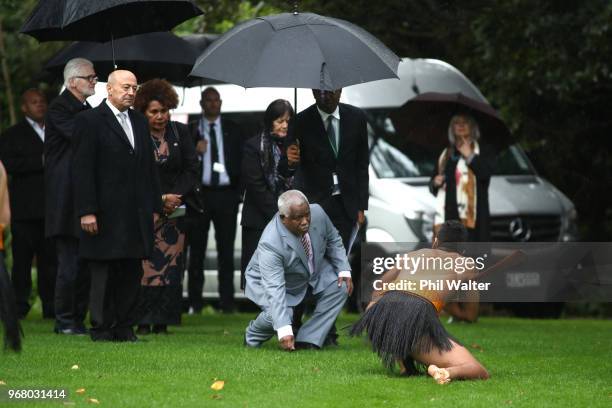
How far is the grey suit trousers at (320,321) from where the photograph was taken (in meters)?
11.7

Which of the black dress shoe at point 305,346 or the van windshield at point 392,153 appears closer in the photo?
the black dress shoe at point 305,346

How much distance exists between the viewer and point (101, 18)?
42.8ft

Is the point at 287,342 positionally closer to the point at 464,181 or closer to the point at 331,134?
the point at 331,134

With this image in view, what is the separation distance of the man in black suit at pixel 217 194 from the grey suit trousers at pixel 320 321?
3993mm

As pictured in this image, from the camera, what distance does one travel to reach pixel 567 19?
54.6ft

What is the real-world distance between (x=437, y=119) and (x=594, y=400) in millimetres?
7581

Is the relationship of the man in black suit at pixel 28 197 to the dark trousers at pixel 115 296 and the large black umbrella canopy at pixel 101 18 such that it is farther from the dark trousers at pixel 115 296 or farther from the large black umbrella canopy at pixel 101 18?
the dark trousers at pixel 115 296

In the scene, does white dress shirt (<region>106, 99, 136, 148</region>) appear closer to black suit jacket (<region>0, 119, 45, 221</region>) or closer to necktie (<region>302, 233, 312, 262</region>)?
necktie (<region>302, 233, 312, 262</region>)

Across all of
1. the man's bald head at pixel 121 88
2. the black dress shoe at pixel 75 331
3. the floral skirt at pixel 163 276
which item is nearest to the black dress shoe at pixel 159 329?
the floral skirt at pixel 163 276

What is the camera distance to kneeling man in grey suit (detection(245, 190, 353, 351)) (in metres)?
11.2

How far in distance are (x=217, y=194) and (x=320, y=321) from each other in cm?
469

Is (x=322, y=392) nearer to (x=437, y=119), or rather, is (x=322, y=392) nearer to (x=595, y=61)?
(x=437, y=119)

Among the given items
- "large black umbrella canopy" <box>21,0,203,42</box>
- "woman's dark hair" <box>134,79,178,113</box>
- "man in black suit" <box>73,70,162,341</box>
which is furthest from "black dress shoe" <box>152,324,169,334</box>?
"large black umbrella canopy" <box>21,0,203,42</box>

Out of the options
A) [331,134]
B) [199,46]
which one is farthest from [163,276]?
[199,46]
